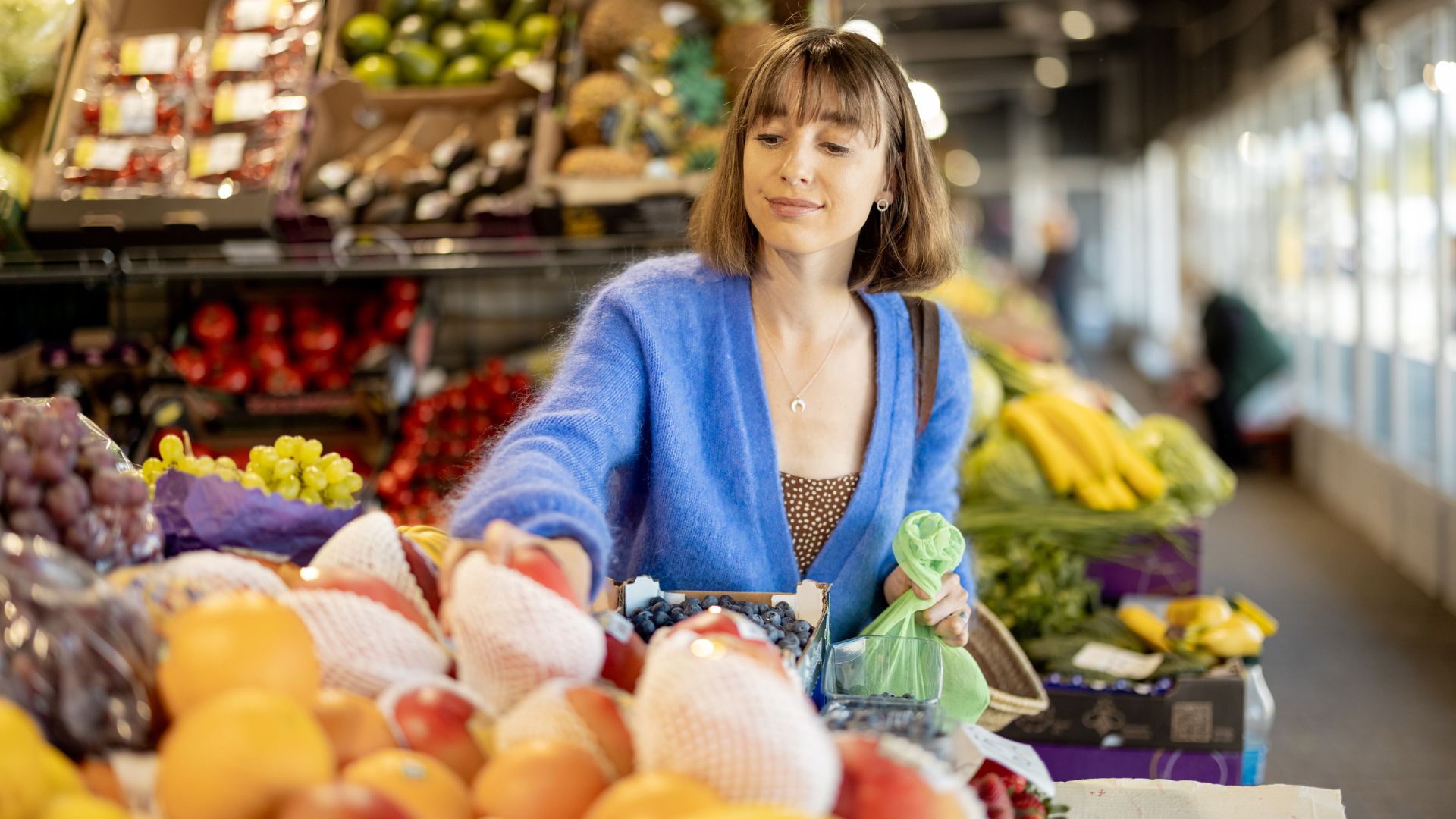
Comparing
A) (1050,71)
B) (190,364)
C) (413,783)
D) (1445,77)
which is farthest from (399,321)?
(1050,71)

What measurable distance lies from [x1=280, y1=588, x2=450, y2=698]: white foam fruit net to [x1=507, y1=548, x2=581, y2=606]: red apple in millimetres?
121

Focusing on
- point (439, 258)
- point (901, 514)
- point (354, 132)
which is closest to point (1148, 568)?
point (901, 514)

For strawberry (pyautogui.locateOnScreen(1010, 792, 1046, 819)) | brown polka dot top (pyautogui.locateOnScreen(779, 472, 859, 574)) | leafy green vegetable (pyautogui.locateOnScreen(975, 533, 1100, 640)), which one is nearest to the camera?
strawberry (pyautogui.locateOnScreen(1010, 792, 1046, 819))

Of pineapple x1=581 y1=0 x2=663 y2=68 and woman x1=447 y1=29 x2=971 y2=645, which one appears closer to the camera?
woman x1=447 y1=29 x2=971 y2=645

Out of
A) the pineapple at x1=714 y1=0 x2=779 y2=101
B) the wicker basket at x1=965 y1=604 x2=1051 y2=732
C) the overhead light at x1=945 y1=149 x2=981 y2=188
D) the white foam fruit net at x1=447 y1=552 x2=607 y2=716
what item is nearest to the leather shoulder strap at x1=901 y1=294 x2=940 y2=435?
the wicker basket at x1=965 y1=604 x2=1051 y2=732

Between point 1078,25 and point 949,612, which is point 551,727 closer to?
point 949,612

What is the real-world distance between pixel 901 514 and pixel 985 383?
2272 millimetres

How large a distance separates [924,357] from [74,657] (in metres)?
1.43

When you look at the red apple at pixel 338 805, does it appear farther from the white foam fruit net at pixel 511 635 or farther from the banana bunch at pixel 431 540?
the banana bunch at pixel 431 540

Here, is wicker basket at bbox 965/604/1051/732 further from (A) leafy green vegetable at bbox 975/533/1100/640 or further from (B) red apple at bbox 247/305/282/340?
(B) red apple at bbox 247/305/282/340

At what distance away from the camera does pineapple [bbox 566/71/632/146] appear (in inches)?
133

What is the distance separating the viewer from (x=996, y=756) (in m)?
1.28

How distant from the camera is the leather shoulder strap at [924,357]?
6.80ft

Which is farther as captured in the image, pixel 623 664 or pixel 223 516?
pixel 223 516
